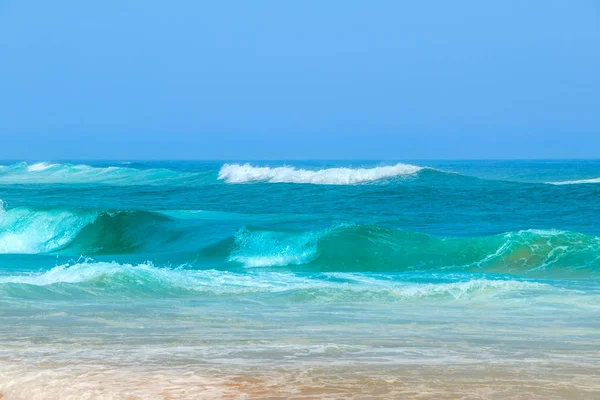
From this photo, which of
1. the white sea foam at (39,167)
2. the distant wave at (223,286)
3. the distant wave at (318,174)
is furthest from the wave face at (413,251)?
the white sea foam at (39,167)

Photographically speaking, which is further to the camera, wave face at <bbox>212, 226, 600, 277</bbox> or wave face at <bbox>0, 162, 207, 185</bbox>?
wave face at <bbox>0, 162, 207, 185</bbox>

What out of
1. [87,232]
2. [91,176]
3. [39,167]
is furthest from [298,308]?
[39,167]

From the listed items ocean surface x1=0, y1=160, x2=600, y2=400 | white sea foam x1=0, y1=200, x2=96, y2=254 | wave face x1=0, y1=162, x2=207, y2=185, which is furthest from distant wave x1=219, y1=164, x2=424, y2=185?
white sea foam x1=0, y1=200, x2=96, y2=254

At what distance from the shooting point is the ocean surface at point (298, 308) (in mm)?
5461

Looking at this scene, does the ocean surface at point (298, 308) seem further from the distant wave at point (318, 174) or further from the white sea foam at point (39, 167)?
the white sea foam at point (39, 167)

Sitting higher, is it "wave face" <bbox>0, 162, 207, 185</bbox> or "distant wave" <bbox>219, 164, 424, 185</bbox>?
"distant wave" <bbox>219, 164, 424, 185</bbox>

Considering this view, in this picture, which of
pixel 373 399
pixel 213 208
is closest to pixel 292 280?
pixel 373 399

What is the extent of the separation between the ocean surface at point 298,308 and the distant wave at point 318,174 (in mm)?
17763

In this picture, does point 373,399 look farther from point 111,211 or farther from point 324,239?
point 111,211

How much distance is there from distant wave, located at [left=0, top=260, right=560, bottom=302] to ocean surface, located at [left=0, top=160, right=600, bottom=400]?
0.03 metres

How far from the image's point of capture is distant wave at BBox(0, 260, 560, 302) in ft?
33.2

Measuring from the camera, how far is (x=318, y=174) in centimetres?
4359

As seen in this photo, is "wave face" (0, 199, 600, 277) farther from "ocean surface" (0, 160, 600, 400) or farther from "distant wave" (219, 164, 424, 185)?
"distant wave" (219, 164, 424, 185)

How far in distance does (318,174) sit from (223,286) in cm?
3272
